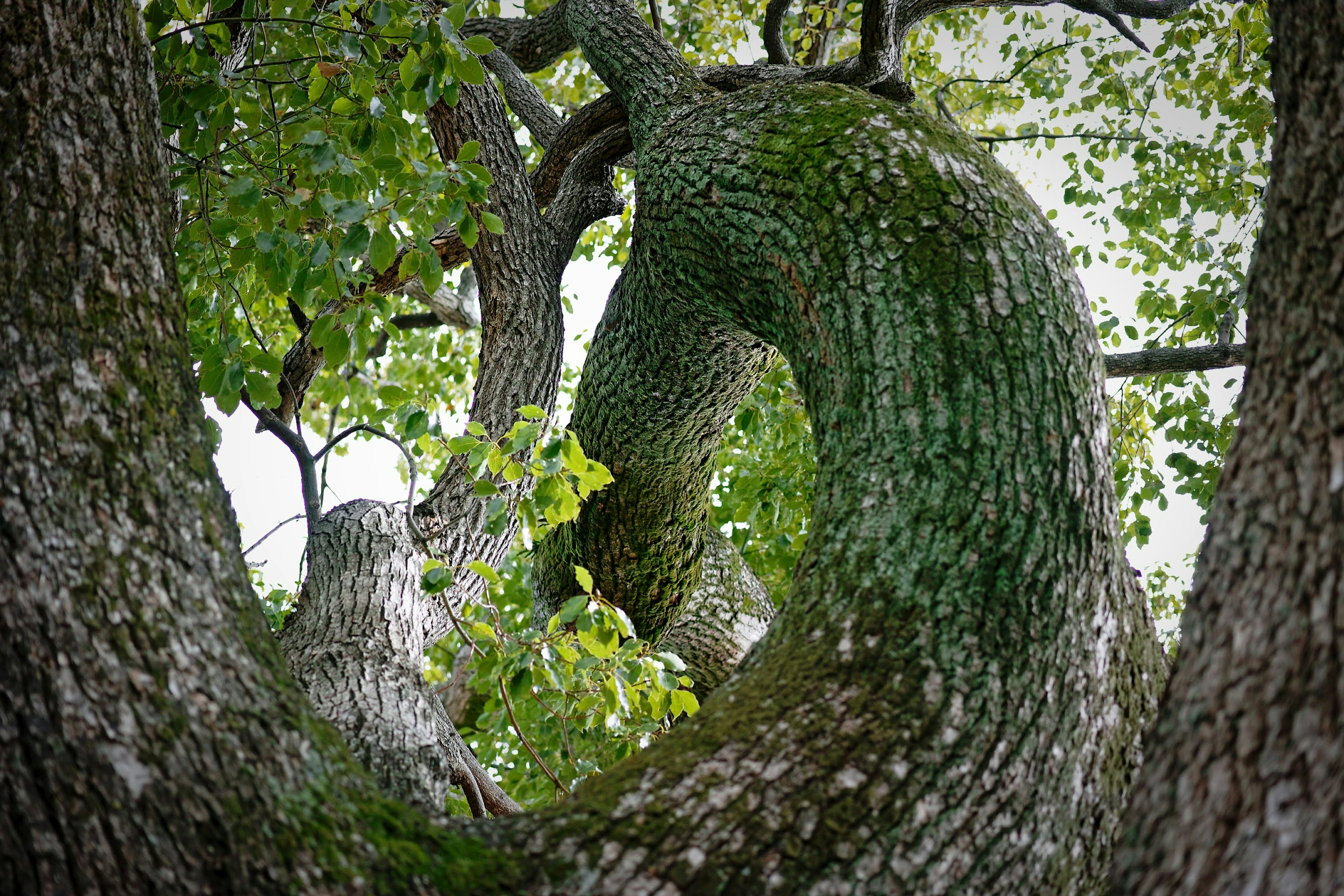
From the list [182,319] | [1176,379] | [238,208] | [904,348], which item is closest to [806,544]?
[904,348]

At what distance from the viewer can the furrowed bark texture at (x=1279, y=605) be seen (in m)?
1.05

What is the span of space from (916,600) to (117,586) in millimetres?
1275

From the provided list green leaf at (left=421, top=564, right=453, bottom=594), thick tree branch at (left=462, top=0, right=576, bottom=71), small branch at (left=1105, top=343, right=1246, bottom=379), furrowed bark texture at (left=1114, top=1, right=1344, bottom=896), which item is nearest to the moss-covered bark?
furrowed bark texture at (left=1114, top=1, right=1344, bottom=896)

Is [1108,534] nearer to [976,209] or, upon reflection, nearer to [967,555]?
[967,555]

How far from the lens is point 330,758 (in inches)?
56.0

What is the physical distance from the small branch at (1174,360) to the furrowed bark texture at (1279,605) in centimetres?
227

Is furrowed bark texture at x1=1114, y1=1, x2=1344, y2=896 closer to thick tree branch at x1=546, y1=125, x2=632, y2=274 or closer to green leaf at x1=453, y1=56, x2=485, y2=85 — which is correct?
green leaf at x1=453, y1=56, x2=485, y2=85

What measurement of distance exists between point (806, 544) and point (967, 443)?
14.7 inches

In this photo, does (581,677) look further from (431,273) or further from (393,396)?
(431,273)

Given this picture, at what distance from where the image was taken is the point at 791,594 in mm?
1818

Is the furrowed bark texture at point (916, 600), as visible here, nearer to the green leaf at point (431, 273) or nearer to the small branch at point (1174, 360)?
the green leaf at point (431, 273)

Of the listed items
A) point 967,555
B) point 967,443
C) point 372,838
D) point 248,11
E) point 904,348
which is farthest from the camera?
point 248,11

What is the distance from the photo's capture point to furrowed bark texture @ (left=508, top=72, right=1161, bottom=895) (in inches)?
54.6

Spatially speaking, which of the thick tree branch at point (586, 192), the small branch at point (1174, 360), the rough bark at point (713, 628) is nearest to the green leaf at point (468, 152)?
the thick tree branch at point (586, 192)
